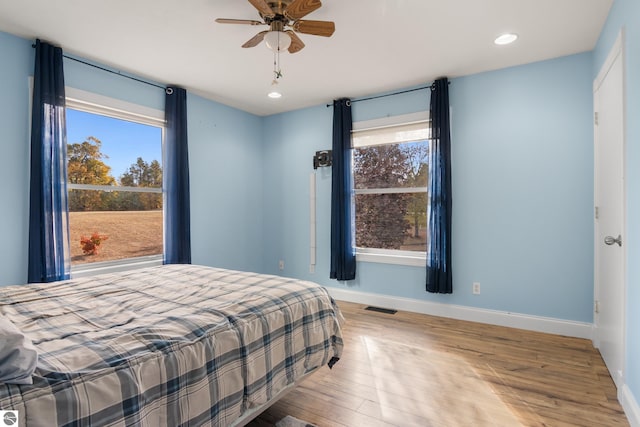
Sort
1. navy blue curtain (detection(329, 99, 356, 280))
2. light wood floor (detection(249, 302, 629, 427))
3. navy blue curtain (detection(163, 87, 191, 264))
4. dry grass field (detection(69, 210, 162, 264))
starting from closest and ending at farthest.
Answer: light wood floor (detection(249, 302, 629, 427)) < dry grass field (detection(69, 210, 162, 264)) < navy blue curtain (detection(163, 87, 191, 264)) < navy blue curtain (detection(329, 99, 356, 280))

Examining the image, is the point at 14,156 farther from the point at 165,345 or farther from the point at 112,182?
the point at 165,345

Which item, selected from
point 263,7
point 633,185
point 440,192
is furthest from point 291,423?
point 440,192

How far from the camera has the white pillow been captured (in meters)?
0.93

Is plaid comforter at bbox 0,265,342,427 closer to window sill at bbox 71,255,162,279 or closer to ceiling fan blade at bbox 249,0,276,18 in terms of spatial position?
window sill at bbox 71,255,162,279

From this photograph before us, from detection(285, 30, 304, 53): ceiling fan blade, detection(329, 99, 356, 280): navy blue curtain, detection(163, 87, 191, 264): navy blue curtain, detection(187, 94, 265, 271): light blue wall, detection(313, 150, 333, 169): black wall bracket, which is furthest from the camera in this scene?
detection(313, 150, 333, 169): black wall bracket

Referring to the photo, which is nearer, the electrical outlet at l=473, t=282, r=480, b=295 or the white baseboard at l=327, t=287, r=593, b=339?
the white baseboard at l=327, t=287, r=593, b=339

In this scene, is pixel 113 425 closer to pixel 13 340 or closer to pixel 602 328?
pixel 13 340

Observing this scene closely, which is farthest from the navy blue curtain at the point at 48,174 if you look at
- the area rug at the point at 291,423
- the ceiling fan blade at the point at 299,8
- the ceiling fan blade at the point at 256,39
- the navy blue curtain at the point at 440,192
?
the navy blue curtain at the point at 440,192

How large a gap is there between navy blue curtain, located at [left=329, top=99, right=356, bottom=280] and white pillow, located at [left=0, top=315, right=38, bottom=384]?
344 centimetres

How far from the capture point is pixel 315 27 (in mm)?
2252

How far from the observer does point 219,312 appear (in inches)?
62.1

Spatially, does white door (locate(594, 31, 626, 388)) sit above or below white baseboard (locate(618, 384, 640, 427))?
above

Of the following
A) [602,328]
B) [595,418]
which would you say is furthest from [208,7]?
[602,328]

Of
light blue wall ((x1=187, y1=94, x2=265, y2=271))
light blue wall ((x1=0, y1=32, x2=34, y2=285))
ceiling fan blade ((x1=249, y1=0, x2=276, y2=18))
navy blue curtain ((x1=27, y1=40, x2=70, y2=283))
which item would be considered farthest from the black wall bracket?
light blue wall ((x1=0, y1=32, x2=34, y2=285))
